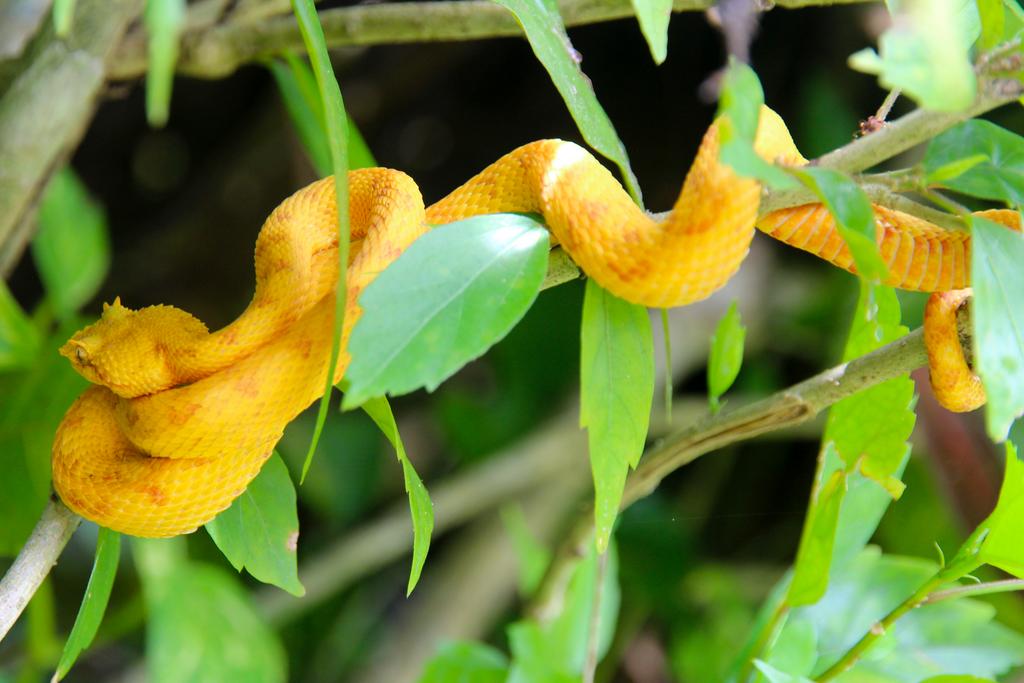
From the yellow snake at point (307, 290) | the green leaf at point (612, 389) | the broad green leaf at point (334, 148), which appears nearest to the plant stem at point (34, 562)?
the yellow snake at point (307, 290)

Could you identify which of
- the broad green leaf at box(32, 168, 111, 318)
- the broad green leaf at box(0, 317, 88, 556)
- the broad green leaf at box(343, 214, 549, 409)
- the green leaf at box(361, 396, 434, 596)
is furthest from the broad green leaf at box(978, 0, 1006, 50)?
the broad green leaf at box(32, 168, 111, 318)

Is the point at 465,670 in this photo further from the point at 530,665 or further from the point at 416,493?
the point at 416,493

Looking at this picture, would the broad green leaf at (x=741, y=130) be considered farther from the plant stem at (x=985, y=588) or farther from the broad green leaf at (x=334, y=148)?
the plant stem at (x=985, y=588)

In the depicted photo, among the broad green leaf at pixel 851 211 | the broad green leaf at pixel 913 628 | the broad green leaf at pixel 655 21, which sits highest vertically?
the broad green leaf at pixel 655 21

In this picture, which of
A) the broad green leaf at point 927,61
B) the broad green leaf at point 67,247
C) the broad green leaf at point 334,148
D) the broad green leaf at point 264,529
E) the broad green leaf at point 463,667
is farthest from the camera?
the broad green leaf at point 67,247

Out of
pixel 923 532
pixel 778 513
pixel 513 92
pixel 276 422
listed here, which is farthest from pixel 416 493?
pixel 513 92

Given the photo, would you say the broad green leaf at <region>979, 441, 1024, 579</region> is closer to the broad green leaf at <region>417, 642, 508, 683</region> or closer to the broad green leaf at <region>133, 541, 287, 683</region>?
the broad green leaf at <region>417, 642, 508, 683</region>
